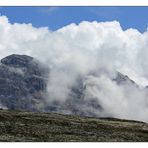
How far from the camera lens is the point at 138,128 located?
384ft

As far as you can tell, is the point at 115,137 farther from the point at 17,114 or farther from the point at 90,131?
the point at 17,114

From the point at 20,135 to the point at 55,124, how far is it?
19.0m

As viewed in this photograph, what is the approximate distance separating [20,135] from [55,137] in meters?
7.10

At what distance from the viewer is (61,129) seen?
103 metres

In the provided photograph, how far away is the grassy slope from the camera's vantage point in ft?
297

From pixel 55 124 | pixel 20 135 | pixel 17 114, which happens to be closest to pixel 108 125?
pixel 55 124

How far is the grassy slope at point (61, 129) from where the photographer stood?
90.6 m

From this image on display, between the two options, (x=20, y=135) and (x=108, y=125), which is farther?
(x=108, y=125)
